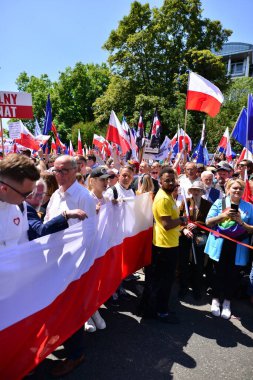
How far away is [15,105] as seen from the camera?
5426 mm

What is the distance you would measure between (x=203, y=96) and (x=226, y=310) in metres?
4.59

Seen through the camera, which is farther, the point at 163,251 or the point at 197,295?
the point at 197,295

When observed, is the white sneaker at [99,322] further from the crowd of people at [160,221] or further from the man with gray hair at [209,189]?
the man with gray hair at [209,189]

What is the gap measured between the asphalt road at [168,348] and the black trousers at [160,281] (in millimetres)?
198

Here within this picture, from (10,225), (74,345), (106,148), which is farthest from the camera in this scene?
(106,148)

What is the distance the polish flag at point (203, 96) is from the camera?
261 inches

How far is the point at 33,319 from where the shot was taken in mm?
2348

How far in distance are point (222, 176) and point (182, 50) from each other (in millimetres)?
24236

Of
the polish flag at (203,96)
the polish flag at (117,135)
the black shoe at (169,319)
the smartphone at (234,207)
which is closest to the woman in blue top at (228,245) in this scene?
the smartphone at (234,207)

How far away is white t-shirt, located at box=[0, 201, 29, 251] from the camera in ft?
6.95

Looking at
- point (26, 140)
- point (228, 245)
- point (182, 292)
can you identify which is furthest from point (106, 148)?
point (228, 245)

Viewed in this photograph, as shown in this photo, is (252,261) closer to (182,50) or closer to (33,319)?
(33,319)

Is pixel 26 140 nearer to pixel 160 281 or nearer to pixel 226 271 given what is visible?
pixel 160 281

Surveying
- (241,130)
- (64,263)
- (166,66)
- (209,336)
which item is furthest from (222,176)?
(166,66)
